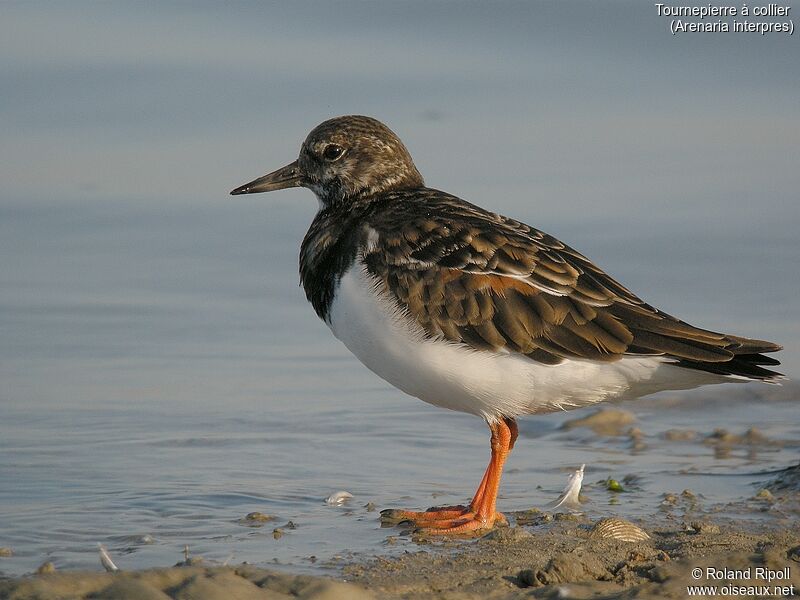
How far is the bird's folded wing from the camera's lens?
16.0ft

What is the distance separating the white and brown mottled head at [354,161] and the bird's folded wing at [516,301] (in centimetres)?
69

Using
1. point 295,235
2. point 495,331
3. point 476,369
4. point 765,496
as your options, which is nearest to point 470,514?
point 476,369

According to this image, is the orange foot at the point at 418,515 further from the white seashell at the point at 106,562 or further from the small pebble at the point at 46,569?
the small pebble at the point at 46,569

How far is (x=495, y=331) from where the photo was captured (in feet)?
16.1

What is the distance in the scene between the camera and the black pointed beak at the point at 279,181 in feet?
19.6

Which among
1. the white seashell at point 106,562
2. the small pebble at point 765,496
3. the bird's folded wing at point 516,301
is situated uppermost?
the bird's folded wing at point 516,301

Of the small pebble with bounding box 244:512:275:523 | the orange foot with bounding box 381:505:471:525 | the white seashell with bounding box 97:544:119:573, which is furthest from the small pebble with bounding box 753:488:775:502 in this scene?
the white seashell with bounding box 97:544:119:573

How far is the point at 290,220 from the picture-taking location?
8.88 m

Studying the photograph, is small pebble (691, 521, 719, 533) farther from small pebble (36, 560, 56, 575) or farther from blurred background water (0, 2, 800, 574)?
small pebble (36, 560, 56, 575)

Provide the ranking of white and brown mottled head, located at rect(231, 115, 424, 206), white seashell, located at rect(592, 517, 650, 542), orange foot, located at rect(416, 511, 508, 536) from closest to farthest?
white seashell, located at rect(592, 517, 650, 542) → orange foot, located at rect(416, 511, 508, 536) → white and brown mottled head, located at rect(231, 115, 424, 206)

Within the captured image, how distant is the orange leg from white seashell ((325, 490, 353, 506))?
0.77ft

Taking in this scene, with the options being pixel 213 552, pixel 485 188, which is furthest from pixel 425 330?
pixel 485 188

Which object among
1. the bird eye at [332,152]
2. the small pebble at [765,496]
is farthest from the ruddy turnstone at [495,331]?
the bird eye at [332,152]

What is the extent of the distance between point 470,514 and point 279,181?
1.88 meters
